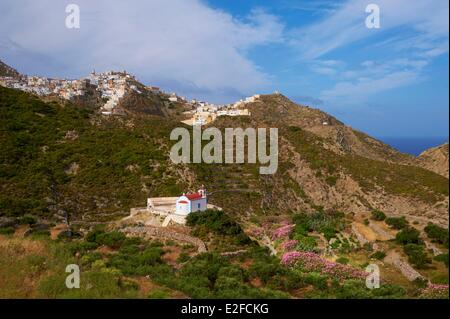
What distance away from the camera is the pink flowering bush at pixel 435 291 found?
13916 millimetres

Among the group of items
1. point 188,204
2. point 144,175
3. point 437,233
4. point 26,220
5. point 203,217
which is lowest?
point 437,233

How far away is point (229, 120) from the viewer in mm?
59469

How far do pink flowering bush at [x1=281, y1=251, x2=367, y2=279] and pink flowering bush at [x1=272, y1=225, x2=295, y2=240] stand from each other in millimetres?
4392

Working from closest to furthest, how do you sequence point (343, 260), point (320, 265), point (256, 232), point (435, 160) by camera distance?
point (320, 265)
point (343, 260)
point (256, 232)
point (435, 160)

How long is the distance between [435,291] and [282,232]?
10455 mm

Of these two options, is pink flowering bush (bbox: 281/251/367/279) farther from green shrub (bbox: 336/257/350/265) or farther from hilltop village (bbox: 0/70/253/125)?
hilltop village (bbox: 0/70/253/125)

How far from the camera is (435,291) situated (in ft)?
47.5

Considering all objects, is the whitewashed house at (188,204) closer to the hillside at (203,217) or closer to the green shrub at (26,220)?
the hillside at (203,217)

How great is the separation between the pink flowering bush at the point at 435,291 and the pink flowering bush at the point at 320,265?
2.37 meters

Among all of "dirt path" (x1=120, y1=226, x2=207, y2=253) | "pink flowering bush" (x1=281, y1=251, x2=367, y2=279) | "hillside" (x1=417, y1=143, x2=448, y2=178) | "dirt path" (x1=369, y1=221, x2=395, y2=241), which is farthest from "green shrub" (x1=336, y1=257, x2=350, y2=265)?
"hillside" (x1=417, y1=143, x2=448, y2=178)

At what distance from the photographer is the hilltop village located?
247 ft

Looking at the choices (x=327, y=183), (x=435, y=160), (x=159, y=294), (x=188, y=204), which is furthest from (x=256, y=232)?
(x=435, y=160)

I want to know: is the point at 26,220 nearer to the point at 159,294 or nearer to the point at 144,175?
the point at 144,175

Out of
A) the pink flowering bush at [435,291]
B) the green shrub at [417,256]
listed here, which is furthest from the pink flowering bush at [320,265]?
the green shrub at [417,256]
